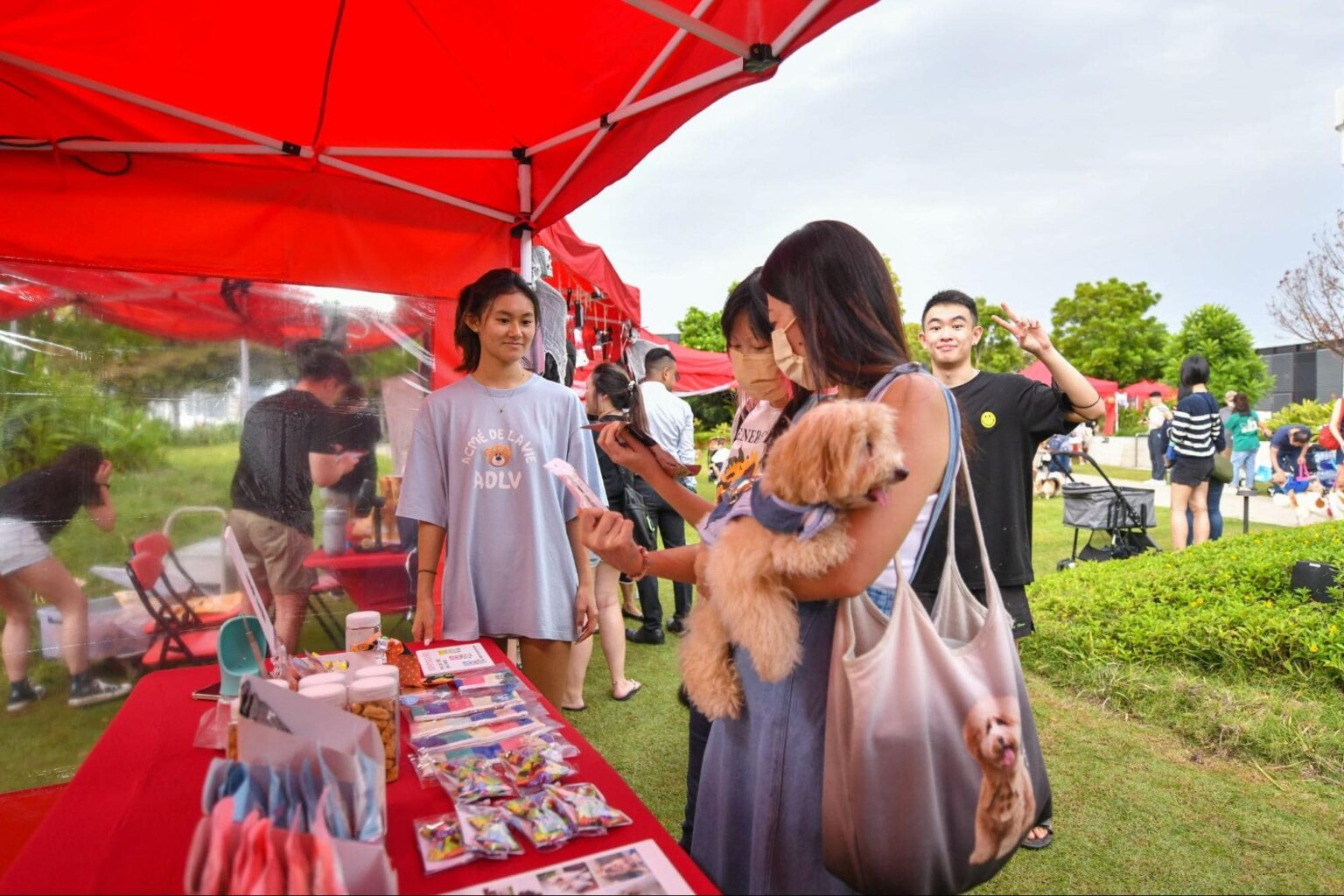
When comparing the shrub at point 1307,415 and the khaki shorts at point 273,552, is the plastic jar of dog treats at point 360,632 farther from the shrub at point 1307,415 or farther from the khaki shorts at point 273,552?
the shrub at point 1307,415

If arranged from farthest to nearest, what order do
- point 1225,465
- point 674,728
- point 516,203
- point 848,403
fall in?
point 1225,465
point 674,728
point 516,203
point 848,403

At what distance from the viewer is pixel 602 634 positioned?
4047mm

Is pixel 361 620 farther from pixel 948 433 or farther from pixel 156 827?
pixel 948 433

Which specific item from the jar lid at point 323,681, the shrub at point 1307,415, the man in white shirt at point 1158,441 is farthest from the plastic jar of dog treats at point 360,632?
the shrub at point 1307,415

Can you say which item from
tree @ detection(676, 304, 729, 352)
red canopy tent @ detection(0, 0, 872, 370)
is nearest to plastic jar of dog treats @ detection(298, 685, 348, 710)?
red canopy tent @ detection(0, 0, 872, 370)

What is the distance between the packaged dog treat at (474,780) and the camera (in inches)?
46.3

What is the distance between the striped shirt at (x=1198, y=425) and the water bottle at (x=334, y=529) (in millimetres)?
6961

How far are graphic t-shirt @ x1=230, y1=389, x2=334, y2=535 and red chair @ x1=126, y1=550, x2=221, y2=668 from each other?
39 centimetres

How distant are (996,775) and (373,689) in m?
0.97

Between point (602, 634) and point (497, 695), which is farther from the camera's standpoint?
point (602, 634)

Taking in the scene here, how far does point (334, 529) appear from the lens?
10.8ft

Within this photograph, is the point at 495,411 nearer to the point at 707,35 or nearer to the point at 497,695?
the point at 497,695

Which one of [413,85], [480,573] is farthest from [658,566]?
[413,85]

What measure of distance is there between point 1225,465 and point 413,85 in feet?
24.5
